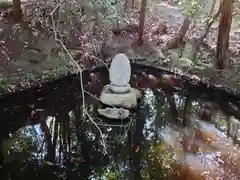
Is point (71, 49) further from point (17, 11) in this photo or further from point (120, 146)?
point (120, 146)

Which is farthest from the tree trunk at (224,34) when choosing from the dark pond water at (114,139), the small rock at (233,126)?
the small rock at (233,126)

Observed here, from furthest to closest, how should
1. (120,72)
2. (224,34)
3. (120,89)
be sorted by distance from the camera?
(224,34) → (120,89) → (120,72)

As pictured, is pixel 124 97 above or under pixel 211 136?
above

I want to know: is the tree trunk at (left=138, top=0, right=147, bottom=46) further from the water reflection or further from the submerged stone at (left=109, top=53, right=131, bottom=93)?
the water reflection

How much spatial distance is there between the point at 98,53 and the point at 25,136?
462cm

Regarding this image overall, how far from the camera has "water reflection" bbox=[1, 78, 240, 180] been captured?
20.1 feet

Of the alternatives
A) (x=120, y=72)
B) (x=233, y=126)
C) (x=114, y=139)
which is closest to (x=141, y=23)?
(x=120, y=72)

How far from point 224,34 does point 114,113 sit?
456cm

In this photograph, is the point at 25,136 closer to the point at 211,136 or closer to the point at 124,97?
the point at 124,97

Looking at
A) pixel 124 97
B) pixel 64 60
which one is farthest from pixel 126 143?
pixel 64 60

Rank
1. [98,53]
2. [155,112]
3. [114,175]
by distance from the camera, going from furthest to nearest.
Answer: [98,53] < [155,112] < [114,175]

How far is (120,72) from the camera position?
27.6ft

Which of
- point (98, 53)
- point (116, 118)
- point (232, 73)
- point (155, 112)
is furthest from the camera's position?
point (98, 53)

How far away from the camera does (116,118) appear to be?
7820mm
